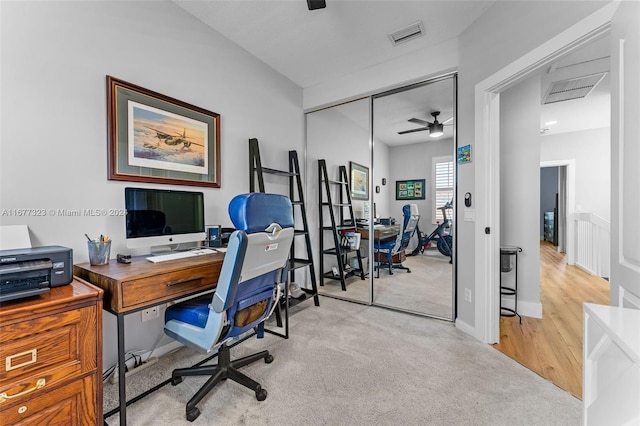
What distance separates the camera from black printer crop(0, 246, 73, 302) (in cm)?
105

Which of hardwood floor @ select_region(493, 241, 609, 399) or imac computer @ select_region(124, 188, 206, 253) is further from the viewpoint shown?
hardwood floor @ select_region(493, 241, 609, 399)

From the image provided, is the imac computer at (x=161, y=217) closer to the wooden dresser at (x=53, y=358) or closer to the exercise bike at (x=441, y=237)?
the wooden dresser at (x=53, y=358)

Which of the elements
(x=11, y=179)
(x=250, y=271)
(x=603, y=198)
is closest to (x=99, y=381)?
(x=250, y=271)

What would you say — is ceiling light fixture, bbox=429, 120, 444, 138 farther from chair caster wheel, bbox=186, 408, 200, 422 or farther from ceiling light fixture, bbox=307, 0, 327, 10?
chair caster wheel, bbox=186, 408, 200, 422

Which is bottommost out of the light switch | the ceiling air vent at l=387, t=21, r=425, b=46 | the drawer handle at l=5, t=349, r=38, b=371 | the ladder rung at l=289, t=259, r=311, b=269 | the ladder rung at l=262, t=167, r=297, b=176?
the ladder rung at l=289, t=259, r=311, b=269

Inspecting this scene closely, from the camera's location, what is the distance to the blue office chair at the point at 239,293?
1.40 metres

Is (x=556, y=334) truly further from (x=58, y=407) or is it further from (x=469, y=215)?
(x=58, y=407)

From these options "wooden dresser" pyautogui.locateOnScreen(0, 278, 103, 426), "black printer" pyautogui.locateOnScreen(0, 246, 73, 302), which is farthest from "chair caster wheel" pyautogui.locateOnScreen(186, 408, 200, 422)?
"black printer" pyautogui.locateOnScreen(0, 246, 73, 302)

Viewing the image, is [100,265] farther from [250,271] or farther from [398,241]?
[398,241]

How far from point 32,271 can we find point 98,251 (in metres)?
0.49

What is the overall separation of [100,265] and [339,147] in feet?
10.2

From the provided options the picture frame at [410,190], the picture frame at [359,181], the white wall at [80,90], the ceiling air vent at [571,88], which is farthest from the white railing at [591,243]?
the white wall at [80,90]

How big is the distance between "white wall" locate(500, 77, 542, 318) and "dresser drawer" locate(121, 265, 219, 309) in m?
3.04

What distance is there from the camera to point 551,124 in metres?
4.92
